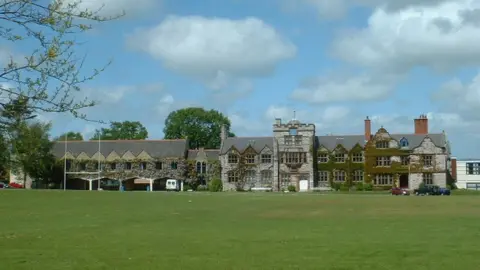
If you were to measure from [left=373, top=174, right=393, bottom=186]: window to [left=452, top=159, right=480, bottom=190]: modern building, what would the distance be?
1564 cm

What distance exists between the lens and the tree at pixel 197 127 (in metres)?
130

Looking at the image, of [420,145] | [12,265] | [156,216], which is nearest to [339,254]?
[12,265]

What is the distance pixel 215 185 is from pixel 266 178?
905 cm

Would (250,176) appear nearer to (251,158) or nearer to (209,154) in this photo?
(251,158)

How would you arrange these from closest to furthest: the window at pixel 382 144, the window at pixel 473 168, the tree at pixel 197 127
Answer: the window at pixel 382 144, the window at pixel 473 168, the tree at pixel 197 127

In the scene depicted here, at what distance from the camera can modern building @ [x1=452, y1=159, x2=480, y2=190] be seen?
100 meters

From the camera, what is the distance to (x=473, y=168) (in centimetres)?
10069

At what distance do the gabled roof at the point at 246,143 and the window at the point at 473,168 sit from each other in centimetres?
3304

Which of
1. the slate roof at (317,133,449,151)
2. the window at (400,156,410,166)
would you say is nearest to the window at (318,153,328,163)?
the slate roof at (317,133,449,151)

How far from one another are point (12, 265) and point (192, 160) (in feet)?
279

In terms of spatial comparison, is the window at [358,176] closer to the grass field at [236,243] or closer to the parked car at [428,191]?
the parked car at [428,191]

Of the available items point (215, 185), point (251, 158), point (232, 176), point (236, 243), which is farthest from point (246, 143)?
point (236, 243)

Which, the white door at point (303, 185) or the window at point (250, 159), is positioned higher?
the window at point (250, 159)

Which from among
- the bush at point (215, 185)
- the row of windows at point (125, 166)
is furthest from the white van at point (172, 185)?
the bush at point (215, 185)
